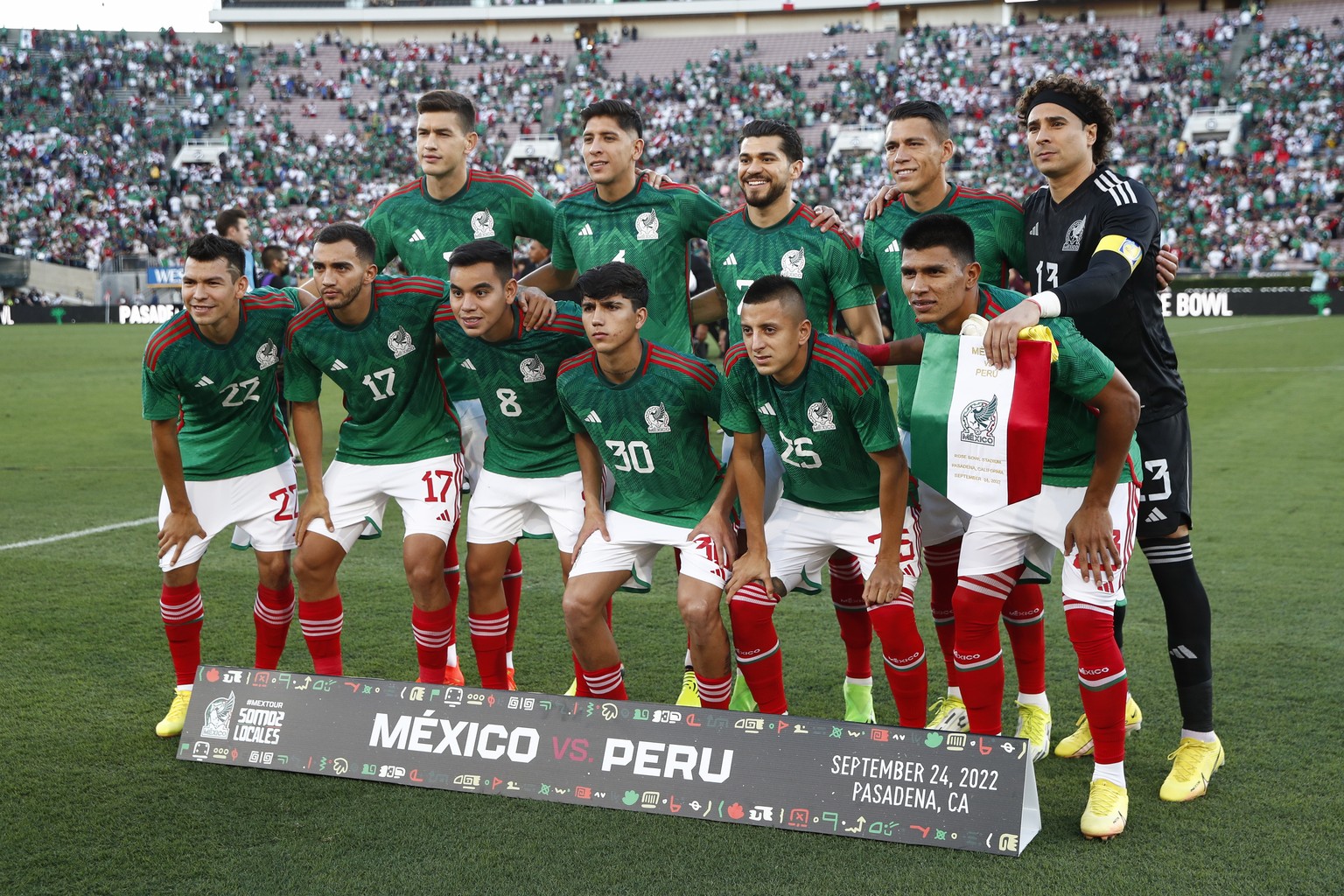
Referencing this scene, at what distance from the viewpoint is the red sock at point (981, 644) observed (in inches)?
152

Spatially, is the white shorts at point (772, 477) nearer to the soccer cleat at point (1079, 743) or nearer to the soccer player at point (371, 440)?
the soccer player at point (371, 440)

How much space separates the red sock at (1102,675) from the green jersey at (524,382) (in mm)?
2003

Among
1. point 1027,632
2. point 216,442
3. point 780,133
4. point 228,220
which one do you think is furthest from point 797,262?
point 228,220

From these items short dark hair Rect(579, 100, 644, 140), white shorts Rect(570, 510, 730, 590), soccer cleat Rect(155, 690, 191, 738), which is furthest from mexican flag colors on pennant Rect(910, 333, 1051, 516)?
soccer cleat Rect(155, 690, 191, 738)

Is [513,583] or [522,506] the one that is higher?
[522,506]

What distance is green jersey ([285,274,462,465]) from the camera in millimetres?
4668

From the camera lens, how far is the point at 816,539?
429cm

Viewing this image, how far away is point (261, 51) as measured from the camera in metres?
51.1

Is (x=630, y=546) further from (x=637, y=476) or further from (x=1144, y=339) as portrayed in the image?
(x=1144, y=339)

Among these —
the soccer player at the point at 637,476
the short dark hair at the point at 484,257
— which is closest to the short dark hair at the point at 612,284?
the soccer player at the point at 637,476

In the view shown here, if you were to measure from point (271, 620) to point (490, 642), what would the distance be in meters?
0.87

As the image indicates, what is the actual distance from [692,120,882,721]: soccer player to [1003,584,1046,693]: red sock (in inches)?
21.5

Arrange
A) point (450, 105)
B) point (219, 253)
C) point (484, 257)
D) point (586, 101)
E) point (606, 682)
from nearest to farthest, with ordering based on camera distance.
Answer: point (606, 682), point (484, 257), point (219, 253), point (450, 105), point (586, 101)

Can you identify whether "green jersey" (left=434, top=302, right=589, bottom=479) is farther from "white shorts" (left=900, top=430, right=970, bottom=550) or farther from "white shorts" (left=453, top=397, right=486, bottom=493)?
"white shorts" (left=900, top=430, right=970, bottom=550)
